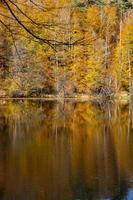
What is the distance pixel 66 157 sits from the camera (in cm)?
2172

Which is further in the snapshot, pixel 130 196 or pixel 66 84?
pixel 66 84

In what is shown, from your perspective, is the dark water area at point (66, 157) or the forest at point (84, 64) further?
the forest at point (84, 64)

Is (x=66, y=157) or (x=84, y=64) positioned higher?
(x=84, y=64)

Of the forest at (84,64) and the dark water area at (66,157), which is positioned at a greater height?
the forest at (84,64)

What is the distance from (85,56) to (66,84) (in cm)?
529

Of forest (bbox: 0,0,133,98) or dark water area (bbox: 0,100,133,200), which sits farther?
forest (bbox: 0,0,133,98)

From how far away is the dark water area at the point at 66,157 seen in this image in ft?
51.9

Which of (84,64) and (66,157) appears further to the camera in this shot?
(84,64)

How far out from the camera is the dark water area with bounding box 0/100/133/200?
15.8 m

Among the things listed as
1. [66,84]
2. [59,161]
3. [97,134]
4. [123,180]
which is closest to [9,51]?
[66,84]

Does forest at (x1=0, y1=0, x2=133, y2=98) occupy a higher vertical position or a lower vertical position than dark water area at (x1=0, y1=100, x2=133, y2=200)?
higher

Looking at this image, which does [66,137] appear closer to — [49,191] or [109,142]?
[109,142]

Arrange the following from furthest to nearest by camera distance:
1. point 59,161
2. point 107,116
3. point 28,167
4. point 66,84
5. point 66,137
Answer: point 66,84, point 107,116, point 66,137, point 59,161, point 28,167

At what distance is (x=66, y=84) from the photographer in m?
59.3
